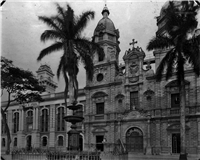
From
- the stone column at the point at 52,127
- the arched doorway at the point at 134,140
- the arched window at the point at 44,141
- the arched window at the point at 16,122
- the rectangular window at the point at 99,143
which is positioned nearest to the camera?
the arched doorway at the point at 134,140

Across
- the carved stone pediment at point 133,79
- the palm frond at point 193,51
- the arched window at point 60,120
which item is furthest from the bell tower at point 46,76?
the palm frond at point 193,51

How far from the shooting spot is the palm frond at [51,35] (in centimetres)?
2142

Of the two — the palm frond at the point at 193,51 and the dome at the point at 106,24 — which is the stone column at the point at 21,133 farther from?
the palm frond at the point at 193,51

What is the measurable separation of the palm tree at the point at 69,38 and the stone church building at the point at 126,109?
367 inches

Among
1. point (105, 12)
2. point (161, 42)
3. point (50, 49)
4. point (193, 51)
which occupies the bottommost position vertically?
point (193, 51)

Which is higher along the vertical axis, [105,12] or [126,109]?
[105,12]

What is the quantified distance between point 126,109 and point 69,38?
13.7 metres

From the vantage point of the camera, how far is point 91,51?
22438 mm

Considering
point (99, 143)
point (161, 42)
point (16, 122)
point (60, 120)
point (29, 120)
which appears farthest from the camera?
point (16, 122)

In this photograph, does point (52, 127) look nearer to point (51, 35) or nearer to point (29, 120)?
point (29, 120)

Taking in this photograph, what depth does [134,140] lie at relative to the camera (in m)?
30.6

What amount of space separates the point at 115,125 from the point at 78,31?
1472 centimetres

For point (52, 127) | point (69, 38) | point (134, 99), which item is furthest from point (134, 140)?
point (69, 38)

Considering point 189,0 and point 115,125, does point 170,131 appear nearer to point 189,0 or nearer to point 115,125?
point 115,125
